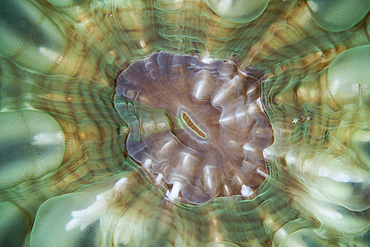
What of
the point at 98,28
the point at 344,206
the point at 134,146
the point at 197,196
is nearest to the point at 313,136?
the point at 344,206

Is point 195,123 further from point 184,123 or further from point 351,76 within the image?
point 351,76

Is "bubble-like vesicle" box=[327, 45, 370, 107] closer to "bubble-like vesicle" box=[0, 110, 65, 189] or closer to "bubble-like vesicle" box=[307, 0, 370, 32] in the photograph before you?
"bubble-like vesicle" box=[307, 0, 370, 32]

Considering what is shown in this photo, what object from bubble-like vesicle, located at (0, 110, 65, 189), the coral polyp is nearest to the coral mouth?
the coral polyp

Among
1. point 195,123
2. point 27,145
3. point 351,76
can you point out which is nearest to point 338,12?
point 351,76

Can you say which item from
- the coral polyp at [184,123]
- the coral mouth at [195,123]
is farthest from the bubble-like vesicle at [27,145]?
the coral mouth at [195,123]

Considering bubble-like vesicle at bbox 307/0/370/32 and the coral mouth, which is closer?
bubble-like vesicle at bbox 307/0/370/32

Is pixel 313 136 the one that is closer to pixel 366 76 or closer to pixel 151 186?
pixel 366 76

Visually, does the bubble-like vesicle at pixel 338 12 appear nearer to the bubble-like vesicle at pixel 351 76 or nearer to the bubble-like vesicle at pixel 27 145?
the bubble-like vesicle at pixel 351 76
